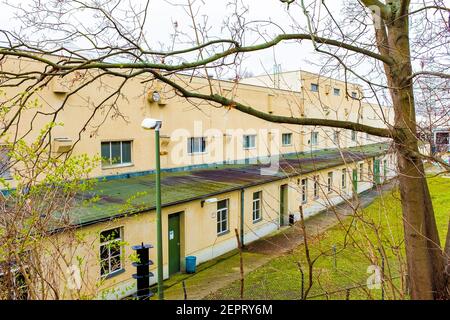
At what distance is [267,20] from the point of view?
5746 millimetres

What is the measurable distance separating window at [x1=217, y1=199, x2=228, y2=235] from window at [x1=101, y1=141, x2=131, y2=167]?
4378mm

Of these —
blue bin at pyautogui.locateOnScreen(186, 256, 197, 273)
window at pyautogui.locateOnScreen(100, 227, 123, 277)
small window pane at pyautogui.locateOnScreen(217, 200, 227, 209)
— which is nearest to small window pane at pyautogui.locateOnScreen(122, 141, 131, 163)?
small window pane at pyautogui.locateOnScreen(217, 200, 227, 209)

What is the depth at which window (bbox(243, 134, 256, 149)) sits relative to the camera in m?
22.8

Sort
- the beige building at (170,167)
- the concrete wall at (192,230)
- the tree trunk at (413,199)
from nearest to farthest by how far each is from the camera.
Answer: the tree trunk at (413,199)
the concrete wall at (192,230)
the beige building at (170,167)

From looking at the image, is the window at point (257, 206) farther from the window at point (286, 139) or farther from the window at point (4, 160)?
the window at point (4, 160)

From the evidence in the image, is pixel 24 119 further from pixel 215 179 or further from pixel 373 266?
pixel 373 266

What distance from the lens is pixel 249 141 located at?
23.2m

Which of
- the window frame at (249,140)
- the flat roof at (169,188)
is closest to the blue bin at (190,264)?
the flat roof at (169,188)

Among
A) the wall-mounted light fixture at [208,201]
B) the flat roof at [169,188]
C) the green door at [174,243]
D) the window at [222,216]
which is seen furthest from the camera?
the window at [222,216]

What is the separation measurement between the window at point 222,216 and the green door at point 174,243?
244 cm

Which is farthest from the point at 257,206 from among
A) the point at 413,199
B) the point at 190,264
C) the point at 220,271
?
the point at 413,199

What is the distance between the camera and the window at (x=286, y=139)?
2630 cm

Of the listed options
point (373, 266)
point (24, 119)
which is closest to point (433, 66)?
point (373, 266)
